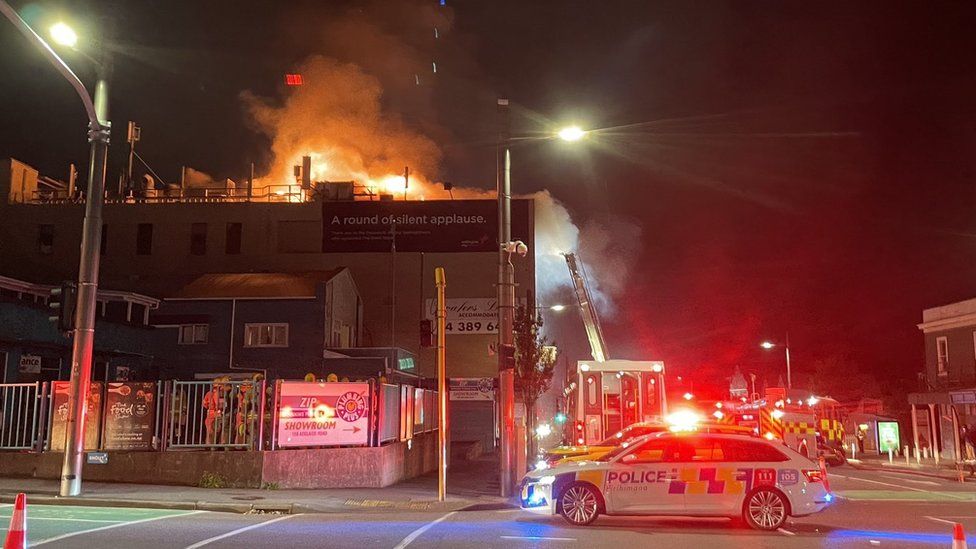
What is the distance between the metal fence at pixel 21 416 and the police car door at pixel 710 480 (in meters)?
13.5

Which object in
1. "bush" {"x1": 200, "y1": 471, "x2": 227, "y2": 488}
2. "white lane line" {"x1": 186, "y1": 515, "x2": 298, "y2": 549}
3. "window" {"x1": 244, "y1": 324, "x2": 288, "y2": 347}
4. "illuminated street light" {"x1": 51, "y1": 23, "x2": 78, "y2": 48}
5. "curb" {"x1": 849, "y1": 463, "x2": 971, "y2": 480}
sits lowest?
"curb" {"x1": 849, "y1": 463, "x2": 971, "y2": 480}

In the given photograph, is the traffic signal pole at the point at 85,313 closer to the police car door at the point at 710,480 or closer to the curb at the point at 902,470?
the police car door at the point at 710,480

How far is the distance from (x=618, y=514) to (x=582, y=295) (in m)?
18.1

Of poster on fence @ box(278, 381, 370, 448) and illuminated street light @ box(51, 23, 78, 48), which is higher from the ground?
illuminated street light @ box(51, 23, 78, 48)

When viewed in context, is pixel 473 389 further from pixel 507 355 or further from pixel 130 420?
pixel 507 355

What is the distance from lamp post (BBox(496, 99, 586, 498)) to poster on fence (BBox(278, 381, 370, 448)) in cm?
341

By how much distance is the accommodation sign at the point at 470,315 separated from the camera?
45156 mm

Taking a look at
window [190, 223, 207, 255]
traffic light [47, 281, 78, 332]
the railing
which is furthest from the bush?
window [190, 223, 207, 255]

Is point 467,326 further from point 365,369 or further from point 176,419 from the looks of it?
point 176,419

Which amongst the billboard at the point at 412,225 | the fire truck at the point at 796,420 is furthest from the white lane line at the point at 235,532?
the billboard at the point at 412,225

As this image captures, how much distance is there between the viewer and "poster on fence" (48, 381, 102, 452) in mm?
17156

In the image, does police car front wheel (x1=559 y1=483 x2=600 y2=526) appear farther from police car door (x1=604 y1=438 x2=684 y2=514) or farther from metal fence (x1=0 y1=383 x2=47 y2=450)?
metal fence (x1=0 y1=383 x2=47 y2=450)

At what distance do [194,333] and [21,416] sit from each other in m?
20.3

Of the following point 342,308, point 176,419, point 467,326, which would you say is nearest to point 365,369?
point 342,308
